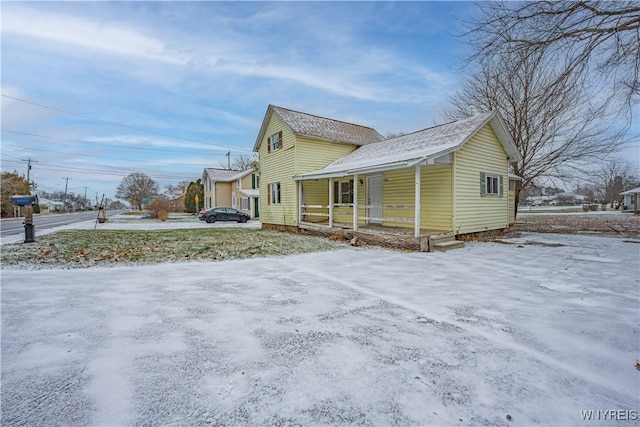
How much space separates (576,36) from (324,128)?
37.1 ft

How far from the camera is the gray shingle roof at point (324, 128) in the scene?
15250mm

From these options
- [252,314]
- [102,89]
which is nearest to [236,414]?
[252,314]

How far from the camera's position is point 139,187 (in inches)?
2552

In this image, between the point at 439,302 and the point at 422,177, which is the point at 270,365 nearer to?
the point at 439,302

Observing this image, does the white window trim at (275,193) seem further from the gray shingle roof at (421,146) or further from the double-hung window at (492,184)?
the double-hung window at (492,184)

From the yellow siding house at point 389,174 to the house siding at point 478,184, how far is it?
39 mm

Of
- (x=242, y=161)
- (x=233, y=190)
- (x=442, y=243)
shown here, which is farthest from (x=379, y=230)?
(x=242, y=161)

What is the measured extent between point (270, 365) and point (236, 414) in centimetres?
65

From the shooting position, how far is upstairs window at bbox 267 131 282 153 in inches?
642

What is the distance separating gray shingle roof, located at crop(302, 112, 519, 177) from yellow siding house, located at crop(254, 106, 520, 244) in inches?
2.3

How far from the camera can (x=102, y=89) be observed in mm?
18469

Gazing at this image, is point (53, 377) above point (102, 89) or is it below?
below

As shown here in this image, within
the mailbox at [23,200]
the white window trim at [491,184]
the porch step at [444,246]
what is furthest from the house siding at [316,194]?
the mailbox at [23,200]

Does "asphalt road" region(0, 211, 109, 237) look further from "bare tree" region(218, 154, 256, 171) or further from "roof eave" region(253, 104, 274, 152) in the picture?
"bare tree" region(218, 154, 256, 171)
